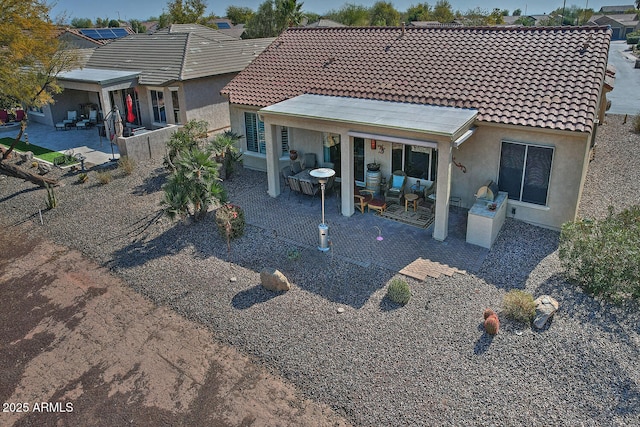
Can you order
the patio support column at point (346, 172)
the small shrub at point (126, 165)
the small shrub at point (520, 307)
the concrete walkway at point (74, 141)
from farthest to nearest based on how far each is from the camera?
the concrete walkway at point (74, 141) < the small shrub at point (126, 165) < the patio support column at point (346, 172) < the small shrub at point (520, 307)

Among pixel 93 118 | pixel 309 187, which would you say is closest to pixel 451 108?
pixel 309 187

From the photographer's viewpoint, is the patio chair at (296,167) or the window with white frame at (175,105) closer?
the patio chair at (296,167)

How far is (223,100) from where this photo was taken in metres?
28.7

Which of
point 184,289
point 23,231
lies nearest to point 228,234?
point 184,289

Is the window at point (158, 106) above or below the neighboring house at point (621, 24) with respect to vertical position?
below

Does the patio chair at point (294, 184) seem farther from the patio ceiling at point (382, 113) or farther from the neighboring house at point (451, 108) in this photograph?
the patio ceiling at point (382, 113)

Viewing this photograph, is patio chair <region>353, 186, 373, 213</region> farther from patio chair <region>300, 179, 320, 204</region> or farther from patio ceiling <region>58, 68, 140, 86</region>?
patio ceiling <region>58, 68, 140, 86</region>

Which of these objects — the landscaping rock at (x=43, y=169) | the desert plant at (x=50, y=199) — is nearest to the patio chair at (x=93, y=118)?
the landscaping rock at (x=43, y=169)

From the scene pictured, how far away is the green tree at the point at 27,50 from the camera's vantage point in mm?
18906

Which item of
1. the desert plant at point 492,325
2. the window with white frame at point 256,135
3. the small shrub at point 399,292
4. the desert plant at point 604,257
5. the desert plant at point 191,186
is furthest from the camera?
the window with white frame at point 256,135

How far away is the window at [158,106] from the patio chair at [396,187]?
16.1 meters

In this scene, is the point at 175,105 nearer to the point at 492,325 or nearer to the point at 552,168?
the point at 552,168

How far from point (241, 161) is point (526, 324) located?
46.0ft

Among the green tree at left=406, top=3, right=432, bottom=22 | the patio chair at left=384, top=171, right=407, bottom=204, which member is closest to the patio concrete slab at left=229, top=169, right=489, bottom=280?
the patio chair at left=384, top=171, right=407, bottom=204
